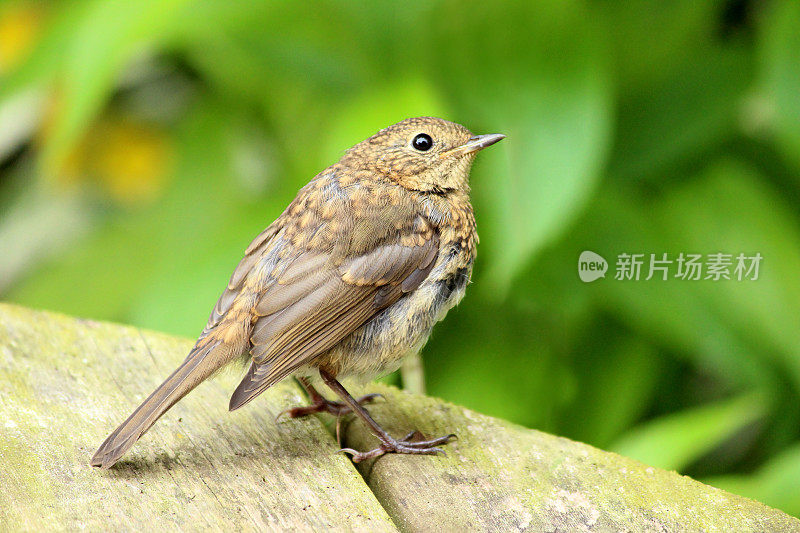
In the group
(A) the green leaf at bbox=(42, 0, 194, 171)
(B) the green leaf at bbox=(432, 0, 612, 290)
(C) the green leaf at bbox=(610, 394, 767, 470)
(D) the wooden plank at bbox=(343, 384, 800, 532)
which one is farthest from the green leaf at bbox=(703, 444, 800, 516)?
(A) the green leaf at bbox=(42, 0, 194, 171)

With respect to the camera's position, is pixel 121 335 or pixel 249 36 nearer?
pixel 121 335

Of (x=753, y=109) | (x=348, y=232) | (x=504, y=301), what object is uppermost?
(x=753, y=109)

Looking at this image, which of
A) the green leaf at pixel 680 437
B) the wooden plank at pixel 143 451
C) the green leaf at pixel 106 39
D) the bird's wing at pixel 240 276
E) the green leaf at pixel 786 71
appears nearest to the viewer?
the wooden plank at pixel 143 451

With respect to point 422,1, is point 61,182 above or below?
below

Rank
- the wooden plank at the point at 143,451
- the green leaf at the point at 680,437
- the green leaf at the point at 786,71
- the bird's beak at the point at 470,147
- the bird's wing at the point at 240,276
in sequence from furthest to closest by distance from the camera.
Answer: the green leaf at the point at 786,71 → the green leaf at the point at 680,437 → the bird's beak at the point at 470,147 → the bird's wing at the point at 240,276 → the wooden plank at the point at 143,451

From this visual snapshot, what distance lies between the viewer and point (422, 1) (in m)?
3.95

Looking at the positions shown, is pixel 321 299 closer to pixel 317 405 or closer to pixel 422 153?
pixel 317 405

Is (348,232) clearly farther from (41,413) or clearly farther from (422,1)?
(422,1)

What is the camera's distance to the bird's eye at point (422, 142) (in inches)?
123

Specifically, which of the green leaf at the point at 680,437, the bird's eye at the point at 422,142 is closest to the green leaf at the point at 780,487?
the green leaf at the point at 680,437

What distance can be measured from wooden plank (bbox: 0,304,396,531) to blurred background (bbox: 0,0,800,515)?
100 cm

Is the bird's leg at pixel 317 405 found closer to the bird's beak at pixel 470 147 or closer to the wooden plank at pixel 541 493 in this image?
the wooden plank at pixel 541 493

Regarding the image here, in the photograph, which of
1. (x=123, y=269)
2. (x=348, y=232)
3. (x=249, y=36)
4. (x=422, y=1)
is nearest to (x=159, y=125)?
(x=123, y=269)

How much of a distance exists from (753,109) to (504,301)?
58.8 inches
